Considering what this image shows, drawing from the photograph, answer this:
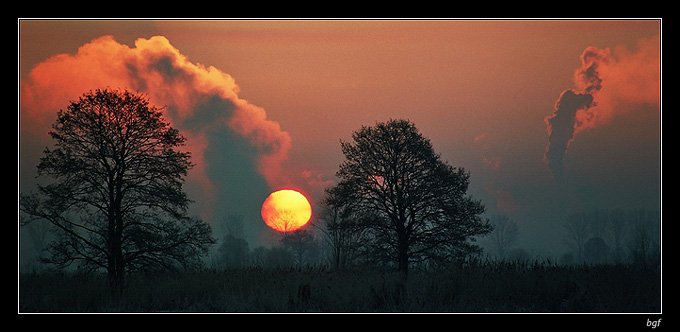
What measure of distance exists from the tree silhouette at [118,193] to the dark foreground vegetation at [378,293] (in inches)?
68.4

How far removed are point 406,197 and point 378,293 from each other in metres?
11.1

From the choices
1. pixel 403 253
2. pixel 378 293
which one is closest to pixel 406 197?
pixel 403 253

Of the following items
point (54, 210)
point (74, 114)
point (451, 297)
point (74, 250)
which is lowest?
point (451, 297)

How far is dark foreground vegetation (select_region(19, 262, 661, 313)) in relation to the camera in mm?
13164

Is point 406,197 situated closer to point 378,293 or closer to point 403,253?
point 403,253

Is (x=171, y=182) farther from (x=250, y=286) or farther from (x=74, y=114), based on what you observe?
(x=250, y=286)

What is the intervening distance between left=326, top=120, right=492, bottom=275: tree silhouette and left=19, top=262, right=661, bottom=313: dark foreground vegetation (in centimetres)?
727

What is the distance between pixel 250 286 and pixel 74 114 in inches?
385

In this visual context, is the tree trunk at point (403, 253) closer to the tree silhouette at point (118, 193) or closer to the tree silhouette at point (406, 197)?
the tree silhouette at point (406, 197)

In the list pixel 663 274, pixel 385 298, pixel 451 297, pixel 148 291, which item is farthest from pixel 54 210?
pixel 663 274

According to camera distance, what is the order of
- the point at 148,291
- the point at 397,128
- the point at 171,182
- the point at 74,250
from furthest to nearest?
the point at 397,128
the point at 171,182
the point at 74,250
the point at 148,291

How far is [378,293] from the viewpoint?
1383cm

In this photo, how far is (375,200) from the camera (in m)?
24.8

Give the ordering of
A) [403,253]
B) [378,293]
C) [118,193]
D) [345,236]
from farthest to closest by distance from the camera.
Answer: [345,236] → [403,253] → [118,193] → [378,293]
